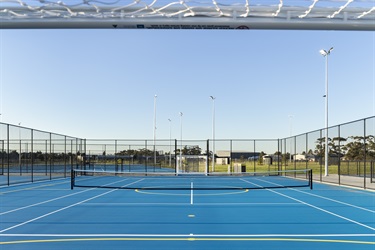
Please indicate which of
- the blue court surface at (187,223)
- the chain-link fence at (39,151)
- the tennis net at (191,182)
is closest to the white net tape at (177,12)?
the blue court surface at (187,223)

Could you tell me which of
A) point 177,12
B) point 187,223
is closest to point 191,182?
point 187,223

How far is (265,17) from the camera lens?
4273 millimetres

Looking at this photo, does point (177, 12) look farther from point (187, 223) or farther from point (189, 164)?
point (189, 164)

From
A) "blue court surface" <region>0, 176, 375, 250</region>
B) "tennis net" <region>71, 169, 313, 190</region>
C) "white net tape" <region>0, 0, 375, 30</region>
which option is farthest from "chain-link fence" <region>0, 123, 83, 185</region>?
"white net tape" <region>0, 0, 375, 30</region>

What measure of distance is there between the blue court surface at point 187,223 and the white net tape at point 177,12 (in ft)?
13.1

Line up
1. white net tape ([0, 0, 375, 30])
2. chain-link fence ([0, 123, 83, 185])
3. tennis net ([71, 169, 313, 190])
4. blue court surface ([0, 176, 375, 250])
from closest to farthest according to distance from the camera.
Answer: white net tape ([0, 0, 375, 30]), blue court surface ([0, 176, 375, 250]), tennis net ([71, 169, 313, 190]), chain-link fence ([0, 123, 83, 185])

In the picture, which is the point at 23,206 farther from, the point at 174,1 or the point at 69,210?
the point at 174,1

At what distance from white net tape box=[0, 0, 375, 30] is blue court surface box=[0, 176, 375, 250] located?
4.01m

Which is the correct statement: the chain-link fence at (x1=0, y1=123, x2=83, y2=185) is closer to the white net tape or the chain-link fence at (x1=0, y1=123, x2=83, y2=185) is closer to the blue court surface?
the blue court surface

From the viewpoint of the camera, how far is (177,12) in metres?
4.33

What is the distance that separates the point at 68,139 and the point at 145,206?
17.3 meters

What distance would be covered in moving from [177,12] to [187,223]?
5.66 m

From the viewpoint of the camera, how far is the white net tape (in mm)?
4188

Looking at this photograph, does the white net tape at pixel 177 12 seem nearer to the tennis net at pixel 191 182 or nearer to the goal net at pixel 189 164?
the tennis net at pixel 191 182
